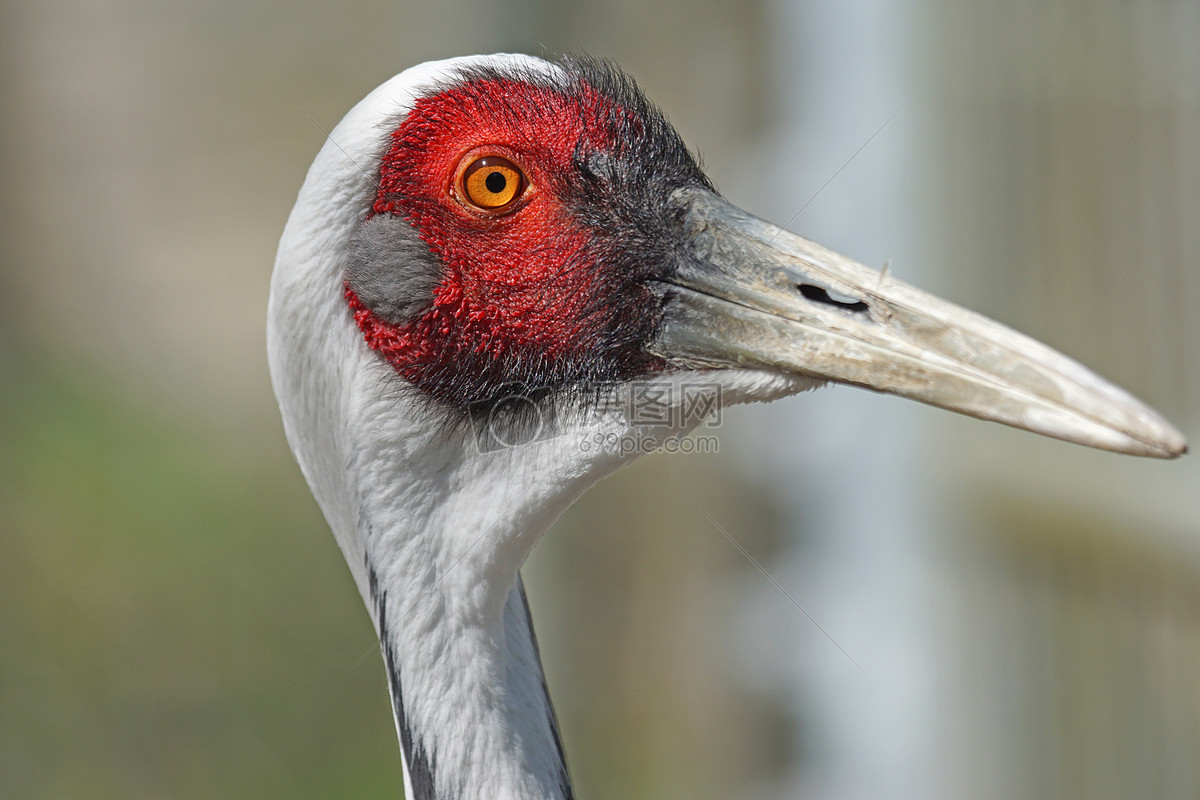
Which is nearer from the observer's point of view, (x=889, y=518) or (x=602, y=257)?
(x=602, y=257)

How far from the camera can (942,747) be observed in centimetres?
445

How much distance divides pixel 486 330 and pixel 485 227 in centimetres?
16

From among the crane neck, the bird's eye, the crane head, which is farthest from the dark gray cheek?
the crane neck

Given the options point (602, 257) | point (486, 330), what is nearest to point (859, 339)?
point (602, 257)

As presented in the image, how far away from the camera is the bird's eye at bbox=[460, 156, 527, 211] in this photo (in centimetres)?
153

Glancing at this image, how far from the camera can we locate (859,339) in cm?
137

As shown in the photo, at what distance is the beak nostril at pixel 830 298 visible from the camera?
55.2 inches

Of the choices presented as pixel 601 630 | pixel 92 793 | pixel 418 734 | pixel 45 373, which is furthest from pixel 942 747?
pixel 45 373

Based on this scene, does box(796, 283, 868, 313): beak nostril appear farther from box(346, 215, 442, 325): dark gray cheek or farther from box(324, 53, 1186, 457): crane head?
box(346, 215, 442, 325): dark gray cheek

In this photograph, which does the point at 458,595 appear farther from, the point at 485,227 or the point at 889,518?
the point at 889,518

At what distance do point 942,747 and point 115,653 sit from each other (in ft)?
17.7

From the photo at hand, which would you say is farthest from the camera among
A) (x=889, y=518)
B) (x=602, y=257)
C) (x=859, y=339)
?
(x=889, y=518)

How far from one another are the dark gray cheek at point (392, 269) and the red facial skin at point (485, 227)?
1 cm

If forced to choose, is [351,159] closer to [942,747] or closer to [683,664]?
[942,747]
